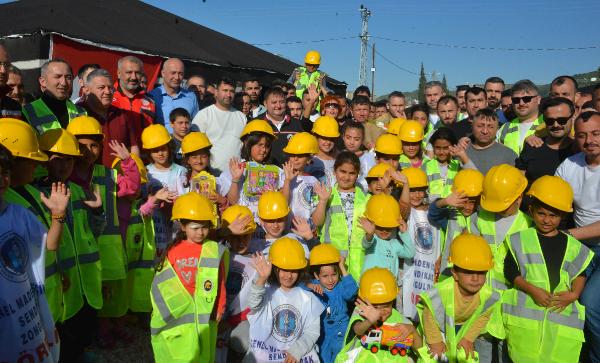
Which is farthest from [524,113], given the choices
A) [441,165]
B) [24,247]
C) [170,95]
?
[24,247]

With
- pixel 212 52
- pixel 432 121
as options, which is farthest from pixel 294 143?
pixel 212 52

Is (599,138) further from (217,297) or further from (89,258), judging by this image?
(89,258)

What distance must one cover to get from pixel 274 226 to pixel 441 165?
227cm

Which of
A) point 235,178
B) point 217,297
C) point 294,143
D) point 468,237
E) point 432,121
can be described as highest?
point 432,121

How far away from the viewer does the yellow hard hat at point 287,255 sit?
A: 3.79 m

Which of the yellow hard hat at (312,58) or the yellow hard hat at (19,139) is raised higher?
the yellow hard hat at (312,58)

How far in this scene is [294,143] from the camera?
16.3 feet

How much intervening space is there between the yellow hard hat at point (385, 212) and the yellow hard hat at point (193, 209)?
5.09 ft

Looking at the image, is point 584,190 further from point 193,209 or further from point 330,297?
point 193,209

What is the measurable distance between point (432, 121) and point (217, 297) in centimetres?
564

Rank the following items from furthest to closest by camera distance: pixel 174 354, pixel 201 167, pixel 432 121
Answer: pixel 432 121
pixel 201 167
pixel 174 354

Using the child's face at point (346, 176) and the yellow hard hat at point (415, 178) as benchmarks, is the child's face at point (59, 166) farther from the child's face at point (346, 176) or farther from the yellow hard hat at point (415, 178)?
the yellow hard hat at point (415, 178)

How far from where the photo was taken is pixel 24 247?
90.7 inches

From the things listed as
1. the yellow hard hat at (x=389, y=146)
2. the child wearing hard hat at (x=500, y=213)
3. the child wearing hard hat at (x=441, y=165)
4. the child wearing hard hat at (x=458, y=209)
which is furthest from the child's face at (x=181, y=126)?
the child wearing hard hat at (x=500, y=213)
